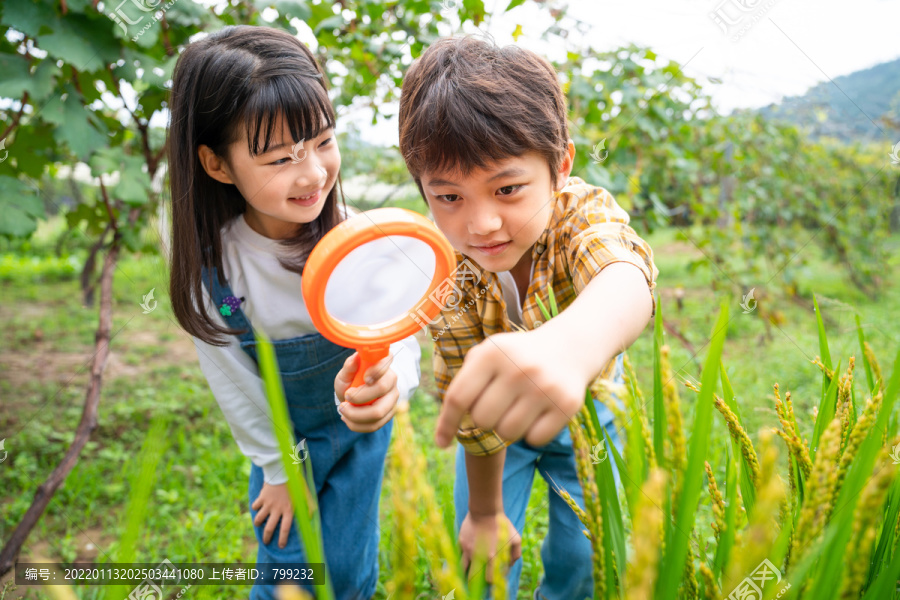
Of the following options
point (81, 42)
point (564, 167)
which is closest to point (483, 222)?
point (564, 167)

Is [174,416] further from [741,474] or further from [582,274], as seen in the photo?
[741,474]

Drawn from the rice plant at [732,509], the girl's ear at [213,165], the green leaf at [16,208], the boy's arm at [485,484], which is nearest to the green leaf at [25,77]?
the green leaf at [16,208]

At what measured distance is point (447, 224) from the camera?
3.59 ft

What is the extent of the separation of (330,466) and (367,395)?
0.73 m

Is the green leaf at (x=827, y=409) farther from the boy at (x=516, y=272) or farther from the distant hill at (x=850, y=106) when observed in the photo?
the distant hill at (x=850, y=106)

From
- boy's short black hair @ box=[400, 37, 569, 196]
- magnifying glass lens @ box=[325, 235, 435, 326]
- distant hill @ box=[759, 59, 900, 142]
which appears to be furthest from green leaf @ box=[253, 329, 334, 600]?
distant hill @ box=[759, 59, 900, 142]

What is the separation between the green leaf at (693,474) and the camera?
0.47 meters

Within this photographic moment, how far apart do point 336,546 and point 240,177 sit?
110cm

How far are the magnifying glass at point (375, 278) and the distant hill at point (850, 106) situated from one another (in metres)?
2.41

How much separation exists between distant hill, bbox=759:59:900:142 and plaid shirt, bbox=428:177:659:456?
1978 millimetres

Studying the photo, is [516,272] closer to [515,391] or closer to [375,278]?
[375,278]

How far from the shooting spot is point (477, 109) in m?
1.07

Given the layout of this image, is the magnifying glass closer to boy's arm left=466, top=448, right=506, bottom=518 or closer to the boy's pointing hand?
the boy's pointing hand

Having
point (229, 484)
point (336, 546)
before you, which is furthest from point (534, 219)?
point (229, 484)
